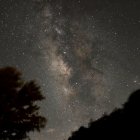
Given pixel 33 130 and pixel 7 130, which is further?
pixel 33 130

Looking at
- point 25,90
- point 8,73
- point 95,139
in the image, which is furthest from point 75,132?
point 8,73

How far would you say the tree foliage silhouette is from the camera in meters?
16.8

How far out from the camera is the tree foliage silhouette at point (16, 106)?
661 inches

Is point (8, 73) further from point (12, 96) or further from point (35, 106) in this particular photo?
point (35, 106)

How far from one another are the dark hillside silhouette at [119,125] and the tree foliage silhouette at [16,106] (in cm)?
328

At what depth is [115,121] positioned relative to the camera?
14734mm

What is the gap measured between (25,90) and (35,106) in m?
1.31

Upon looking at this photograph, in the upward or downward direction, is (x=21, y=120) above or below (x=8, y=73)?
below

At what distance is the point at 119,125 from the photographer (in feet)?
46.3

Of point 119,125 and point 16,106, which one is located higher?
point 16,106

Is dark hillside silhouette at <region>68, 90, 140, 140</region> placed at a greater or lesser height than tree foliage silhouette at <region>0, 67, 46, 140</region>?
lesser

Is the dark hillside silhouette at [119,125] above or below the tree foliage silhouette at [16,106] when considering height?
below

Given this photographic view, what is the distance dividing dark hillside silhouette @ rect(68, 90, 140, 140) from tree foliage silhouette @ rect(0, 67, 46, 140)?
3.28 m

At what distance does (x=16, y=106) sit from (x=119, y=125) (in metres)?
6.59
